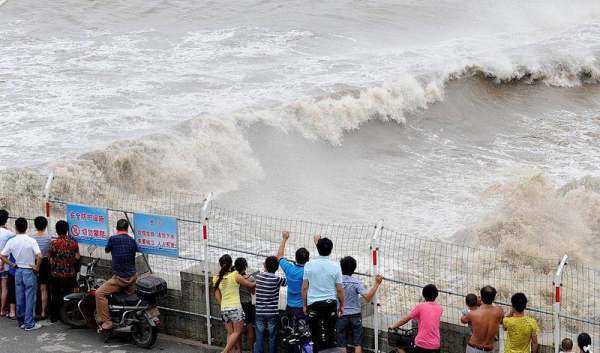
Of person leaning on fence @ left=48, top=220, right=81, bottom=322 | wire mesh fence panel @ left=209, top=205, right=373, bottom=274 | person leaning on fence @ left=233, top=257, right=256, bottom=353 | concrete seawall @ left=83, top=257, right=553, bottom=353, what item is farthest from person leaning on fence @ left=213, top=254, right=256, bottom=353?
wire mesh fence panel @ left=209, top=205, right=373, bottom=274

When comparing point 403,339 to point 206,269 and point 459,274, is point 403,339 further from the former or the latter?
point 459,274

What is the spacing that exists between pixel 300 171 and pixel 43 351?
13.9 m

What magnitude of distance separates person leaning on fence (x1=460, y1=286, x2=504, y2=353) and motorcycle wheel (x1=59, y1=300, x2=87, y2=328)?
514 centimetres

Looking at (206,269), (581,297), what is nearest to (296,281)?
(206,269)

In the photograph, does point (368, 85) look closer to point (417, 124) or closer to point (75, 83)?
point (417, 124)

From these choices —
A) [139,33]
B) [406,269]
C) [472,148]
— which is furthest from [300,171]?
[139,33]

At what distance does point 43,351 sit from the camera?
10.4 metres

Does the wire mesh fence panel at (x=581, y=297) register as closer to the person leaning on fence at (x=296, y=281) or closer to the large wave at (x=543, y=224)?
the large wave at (x=543, y=224)

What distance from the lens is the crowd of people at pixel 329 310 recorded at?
28.3 ft

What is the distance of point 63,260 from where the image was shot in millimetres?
10820

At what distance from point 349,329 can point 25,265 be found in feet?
14.3

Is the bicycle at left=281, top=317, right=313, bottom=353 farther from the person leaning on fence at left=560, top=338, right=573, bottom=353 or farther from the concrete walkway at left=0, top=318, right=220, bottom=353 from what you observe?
the person leaning on fence at left=560, top=338, right=573, bottom=353

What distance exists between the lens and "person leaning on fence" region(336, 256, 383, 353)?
30.4ft

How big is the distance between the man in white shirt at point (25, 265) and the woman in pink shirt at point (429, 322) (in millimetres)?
5013
